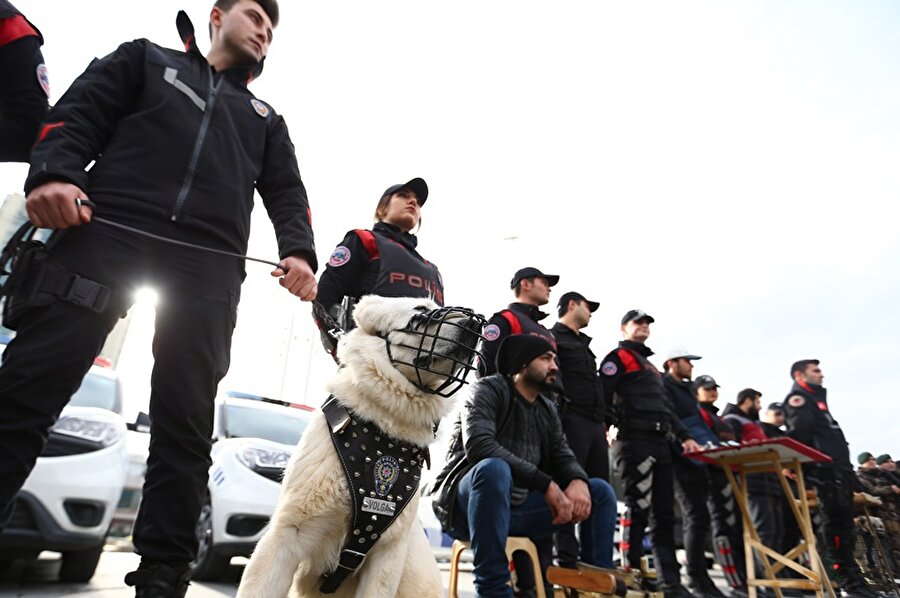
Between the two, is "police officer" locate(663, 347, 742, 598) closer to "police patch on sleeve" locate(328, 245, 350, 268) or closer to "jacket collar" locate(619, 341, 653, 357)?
"jacket collar" locate(619, 341, 653, 357)

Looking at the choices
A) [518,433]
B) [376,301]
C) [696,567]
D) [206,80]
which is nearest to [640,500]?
[696,567]

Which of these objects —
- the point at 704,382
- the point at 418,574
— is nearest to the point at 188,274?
the point at 418,574

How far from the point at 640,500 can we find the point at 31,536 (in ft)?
13.6

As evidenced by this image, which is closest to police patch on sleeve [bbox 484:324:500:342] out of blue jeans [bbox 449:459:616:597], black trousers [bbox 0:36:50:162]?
blue jeans [bbox 449:459:616:597]

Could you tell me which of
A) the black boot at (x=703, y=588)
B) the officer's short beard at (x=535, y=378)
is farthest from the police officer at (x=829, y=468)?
the officer's short beard at (x=535, y=378)

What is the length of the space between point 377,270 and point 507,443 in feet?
4.27

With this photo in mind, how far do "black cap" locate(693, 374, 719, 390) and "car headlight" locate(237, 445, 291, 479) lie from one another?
5.05 metres

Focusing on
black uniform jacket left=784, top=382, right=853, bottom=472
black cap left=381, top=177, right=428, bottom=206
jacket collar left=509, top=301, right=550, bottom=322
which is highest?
black uniform jacket left=784, top=382, right=853, bottom=472

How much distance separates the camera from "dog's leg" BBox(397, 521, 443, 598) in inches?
70.3

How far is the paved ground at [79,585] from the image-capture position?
2840 millimetres

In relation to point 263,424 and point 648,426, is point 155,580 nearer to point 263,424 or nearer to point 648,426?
point 263,424

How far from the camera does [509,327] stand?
13.5ft

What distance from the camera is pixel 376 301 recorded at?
183cm

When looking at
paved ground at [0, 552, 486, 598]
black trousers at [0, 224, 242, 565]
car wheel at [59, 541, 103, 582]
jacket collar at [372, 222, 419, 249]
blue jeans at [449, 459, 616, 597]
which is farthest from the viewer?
car wheel at [59, 541, 103, 582]
